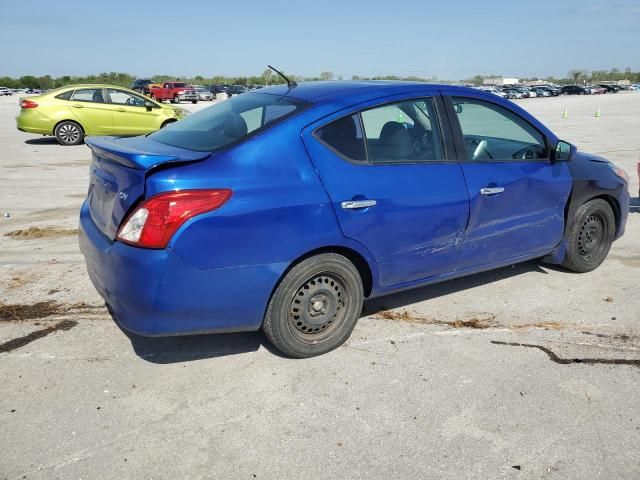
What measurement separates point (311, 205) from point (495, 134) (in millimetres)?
2035

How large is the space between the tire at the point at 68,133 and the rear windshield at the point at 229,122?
39.0ft

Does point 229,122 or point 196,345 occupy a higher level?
point 229,122

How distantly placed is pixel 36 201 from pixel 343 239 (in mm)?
6180

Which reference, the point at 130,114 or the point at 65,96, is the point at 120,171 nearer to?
the point at 130,114

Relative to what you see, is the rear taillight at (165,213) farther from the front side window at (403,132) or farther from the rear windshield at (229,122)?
the front side window at (403,132)

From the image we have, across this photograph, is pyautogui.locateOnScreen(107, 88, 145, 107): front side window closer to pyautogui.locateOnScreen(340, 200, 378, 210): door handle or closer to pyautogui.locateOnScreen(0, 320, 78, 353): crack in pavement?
pyautogui.locateOnScreen(0, 320, 78, 353): crack in pavement

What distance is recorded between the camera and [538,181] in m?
4.32

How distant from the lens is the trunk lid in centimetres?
295

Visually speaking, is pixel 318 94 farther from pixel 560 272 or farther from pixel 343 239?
pixel 560 272

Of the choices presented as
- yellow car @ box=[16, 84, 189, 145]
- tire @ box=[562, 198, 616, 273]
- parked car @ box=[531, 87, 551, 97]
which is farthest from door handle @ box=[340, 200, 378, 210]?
parked car @ box=[531, 87, 551, 97]

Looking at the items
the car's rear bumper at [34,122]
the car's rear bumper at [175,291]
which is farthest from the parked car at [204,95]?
the car's rear bumper at [175,291]

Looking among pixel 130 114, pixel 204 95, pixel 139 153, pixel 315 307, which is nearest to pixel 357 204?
pixel 315 307

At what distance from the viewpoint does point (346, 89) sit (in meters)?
3.76

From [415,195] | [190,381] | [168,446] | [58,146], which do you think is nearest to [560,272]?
[415,195]
